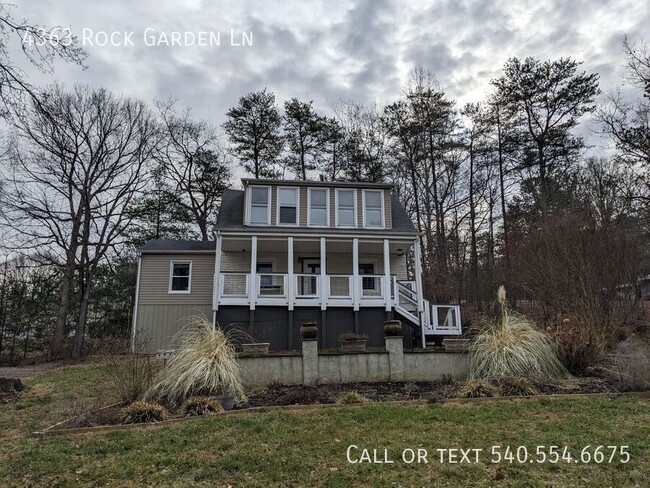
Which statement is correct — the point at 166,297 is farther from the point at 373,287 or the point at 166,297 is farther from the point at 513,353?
the point at 513,353

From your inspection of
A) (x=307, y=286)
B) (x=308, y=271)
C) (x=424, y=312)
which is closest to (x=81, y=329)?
(x=308, y=271)

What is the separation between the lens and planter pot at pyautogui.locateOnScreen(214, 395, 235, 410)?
620 cm

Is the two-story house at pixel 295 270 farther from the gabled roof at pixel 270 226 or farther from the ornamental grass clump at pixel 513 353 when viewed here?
the ornamental grass clump at pixel 513 353

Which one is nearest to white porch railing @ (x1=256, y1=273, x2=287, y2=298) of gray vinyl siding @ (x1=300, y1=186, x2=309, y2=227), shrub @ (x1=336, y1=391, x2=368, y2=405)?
gray vinyl siding @ (x1=300, y1=186, x2=309, y2=227)

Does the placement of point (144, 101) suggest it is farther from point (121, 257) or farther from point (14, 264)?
point (14, 264)

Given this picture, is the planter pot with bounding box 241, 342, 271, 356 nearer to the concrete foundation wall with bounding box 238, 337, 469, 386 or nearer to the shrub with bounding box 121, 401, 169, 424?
the concrete foundation wall with bounding box 238, 337, 469, 386

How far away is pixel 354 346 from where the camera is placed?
9055 mm

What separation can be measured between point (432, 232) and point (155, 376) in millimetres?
19433

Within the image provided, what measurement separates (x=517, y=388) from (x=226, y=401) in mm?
4387

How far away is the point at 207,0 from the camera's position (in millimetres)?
8203

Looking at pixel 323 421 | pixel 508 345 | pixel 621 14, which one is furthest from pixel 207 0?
pixel 621 14

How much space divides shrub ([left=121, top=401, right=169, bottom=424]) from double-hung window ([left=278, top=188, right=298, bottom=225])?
34.2 ft

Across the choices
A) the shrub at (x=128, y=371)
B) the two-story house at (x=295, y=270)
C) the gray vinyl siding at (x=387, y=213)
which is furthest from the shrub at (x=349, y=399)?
the gray vinyl siding at (x=387, y=213)

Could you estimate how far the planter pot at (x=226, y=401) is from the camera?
6201 millimetres
